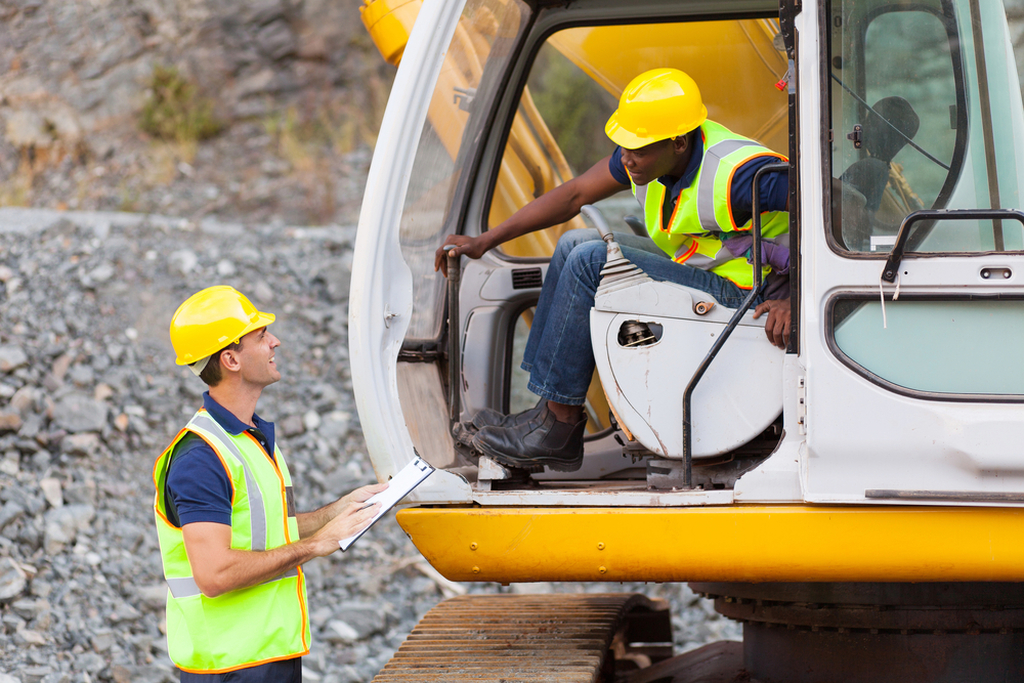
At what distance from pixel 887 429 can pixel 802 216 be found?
512 millimetres

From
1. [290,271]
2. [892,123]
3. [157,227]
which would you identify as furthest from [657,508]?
[157,227]

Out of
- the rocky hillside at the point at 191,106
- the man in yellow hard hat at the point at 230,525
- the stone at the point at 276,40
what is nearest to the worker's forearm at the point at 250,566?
the man in yellow hard hat at the point at 230,525

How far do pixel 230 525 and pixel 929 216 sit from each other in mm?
1643

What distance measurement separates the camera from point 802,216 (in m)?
2.33

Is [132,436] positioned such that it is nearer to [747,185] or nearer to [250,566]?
[250,566]

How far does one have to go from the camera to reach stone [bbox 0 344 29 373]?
6.02 metres

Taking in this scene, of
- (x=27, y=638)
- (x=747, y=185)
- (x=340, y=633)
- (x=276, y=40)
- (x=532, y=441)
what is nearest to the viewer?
(x=747, y=185)

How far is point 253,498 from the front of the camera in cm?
230

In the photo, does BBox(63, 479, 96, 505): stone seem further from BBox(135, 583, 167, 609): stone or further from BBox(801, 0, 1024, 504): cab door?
BBox(801, 0, 1024, 504): cab door

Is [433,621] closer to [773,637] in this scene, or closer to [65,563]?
[773,637]

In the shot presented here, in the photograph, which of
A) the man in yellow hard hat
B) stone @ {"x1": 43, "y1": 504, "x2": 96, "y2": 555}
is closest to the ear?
the man in yellow hard hat

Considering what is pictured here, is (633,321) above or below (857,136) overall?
below

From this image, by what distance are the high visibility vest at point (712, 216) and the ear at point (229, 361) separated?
1201mm

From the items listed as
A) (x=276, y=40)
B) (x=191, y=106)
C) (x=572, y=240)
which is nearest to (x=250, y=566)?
(x=572, y=240)
